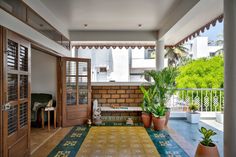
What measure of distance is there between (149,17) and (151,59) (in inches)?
331

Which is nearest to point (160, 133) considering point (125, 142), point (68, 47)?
point (125, 142)

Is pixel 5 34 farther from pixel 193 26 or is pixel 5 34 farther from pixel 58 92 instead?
pixel 193 26

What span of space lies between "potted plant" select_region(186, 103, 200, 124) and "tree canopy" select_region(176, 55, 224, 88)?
416cm

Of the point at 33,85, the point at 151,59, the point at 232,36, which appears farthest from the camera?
the point at 151,59

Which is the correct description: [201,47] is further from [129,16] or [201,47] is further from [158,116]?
[129,16]

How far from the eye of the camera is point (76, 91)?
5609mm

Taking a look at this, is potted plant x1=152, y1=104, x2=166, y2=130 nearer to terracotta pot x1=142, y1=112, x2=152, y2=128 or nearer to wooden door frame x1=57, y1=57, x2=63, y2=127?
terracotta pot x1=142, y1=112, x2=152, y2=128

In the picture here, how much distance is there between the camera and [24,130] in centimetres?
306

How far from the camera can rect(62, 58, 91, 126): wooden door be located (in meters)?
5.42

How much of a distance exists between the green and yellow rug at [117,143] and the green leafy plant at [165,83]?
919 mm

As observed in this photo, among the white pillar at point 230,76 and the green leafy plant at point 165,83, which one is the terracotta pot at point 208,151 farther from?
the green leafy plant at point 165,83

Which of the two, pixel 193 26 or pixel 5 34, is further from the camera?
pixel 193 26

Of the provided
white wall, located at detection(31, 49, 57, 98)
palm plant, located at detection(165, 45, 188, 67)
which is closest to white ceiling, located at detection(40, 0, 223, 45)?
white wall, located at detection(31, 49, 57, 98)

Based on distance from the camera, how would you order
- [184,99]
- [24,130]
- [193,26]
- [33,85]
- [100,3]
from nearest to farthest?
1. [24,130]
2. [100,3]
3. [193,26]
4. [33,85]
5. [184,99]
